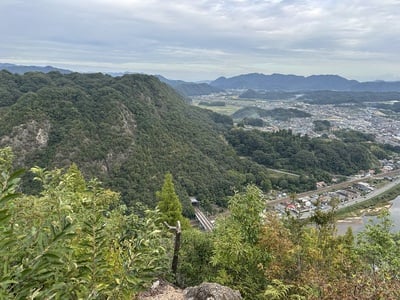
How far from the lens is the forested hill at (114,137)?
31172 millimetres

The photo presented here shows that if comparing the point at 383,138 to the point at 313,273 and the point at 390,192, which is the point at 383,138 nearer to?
the point at 390,192

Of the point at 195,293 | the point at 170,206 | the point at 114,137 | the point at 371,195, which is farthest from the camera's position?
the point at 371,195

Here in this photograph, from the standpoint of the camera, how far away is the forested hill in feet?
102

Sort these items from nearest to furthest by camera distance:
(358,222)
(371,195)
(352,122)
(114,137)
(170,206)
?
(170,206)
(358,222)
(114,137)
(371,195)
(352,122)

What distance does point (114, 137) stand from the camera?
3634cm

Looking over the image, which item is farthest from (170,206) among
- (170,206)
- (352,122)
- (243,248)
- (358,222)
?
(352,122)

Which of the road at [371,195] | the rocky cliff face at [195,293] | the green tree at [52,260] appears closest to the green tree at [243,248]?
the rocky cliff face at [195,293]

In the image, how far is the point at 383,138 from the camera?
80.6 m

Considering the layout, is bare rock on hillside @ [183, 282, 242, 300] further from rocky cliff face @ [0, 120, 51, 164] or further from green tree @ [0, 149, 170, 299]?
rocky cliff face @ [0, 120, 51, 164]

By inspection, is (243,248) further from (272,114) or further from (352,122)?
(272,114)

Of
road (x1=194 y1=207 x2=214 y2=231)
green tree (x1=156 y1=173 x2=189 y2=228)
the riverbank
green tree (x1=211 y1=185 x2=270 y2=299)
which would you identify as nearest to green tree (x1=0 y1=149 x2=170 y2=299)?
green tree (x1=211 y1=185 x2=270 y2=299)

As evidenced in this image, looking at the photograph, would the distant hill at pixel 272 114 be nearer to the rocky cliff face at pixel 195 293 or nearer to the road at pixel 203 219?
the road at pixel 203 219

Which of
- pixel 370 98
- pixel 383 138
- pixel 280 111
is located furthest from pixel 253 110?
pixel 370 98

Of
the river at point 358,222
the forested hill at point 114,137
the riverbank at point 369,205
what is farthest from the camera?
the riverbank at point 369,205
